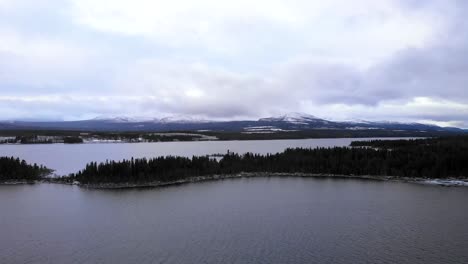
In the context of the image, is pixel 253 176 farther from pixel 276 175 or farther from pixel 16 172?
pixel 16 172

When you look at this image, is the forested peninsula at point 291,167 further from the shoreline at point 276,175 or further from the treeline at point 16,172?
the treeline at point 16,172

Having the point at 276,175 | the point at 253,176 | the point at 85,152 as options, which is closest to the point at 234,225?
the point at 253,176

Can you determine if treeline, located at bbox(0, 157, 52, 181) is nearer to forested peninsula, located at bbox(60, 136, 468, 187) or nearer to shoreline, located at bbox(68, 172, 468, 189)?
forested peninsula, located at bbox(60, 136, 468, 187)

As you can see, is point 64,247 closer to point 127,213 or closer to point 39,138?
point 127,213

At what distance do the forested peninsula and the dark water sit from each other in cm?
626

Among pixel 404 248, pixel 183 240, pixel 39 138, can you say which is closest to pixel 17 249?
pixel 183 240

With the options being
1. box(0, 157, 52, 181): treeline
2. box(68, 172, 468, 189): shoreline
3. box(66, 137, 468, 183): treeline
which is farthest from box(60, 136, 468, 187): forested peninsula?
box(0, 157, 52, 181): treeline

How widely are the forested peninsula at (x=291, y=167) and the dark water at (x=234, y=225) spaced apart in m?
6.26

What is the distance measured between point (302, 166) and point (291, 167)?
7.77 ft

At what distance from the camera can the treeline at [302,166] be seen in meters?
53.7

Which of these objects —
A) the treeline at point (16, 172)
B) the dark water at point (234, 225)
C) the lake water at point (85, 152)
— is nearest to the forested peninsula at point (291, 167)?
the treeline at point (16, 172)

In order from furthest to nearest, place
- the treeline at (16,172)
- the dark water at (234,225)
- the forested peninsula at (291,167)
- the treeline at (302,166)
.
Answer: the treeline at (16,172)
the treeline at (302,166)
the forested peninsula at (291,167)
the dark water at (234,225)

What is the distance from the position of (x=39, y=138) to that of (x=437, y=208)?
162m

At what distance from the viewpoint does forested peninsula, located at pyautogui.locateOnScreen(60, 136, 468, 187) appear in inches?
2093
